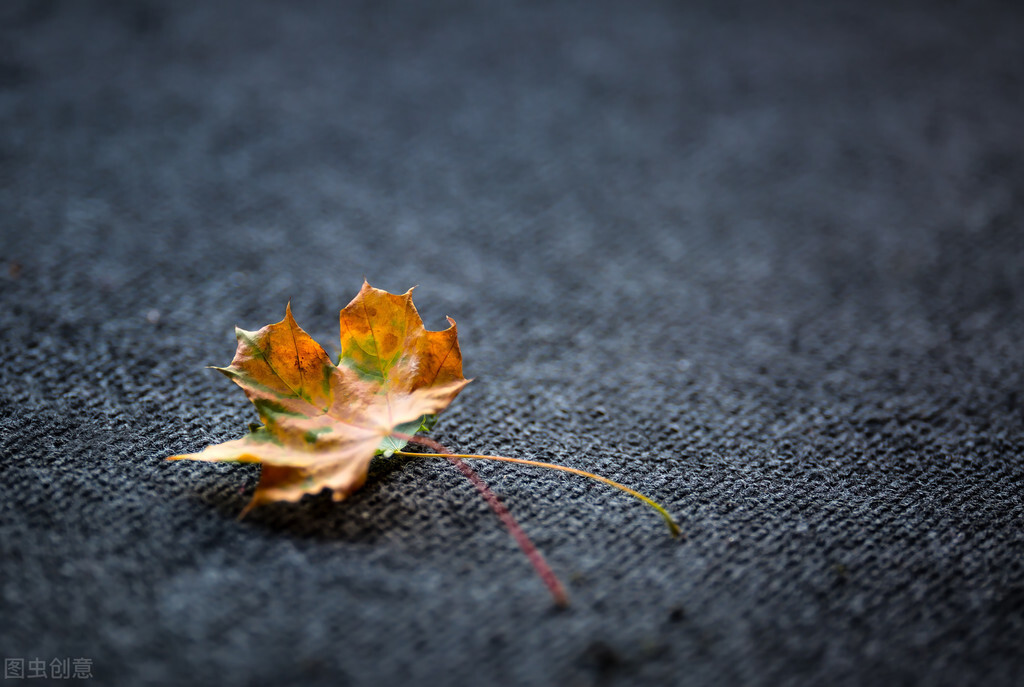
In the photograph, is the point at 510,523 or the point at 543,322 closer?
the point at 510,523

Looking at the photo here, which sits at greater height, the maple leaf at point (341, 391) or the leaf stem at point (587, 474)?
the maple leaf at point (341, 391)

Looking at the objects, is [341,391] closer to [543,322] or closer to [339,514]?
[339,514]

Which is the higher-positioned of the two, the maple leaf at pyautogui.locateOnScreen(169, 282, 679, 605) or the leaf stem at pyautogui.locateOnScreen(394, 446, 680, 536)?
the maple leaf at pyautogui.locateOnScreen(169, 282, 679, 605)

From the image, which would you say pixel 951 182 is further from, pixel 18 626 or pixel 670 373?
pixel 18 626

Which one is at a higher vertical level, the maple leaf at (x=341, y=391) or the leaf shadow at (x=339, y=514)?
the maple leaf at (x=341, y=391)

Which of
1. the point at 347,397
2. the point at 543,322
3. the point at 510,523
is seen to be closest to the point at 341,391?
the point at 347,397

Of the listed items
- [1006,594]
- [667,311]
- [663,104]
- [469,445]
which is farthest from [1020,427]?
[663,104]

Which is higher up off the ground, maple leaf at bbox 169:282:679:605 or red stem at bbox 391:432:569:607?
maple leaf at bbox 169:282:679:605
